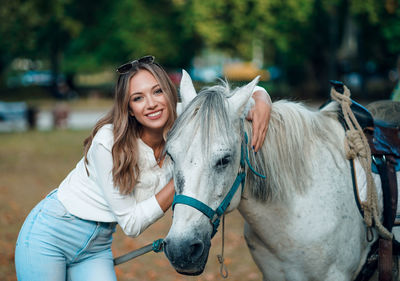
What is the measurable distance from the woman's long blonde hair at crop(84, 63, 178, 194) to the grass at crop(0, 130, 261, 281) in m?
2.33

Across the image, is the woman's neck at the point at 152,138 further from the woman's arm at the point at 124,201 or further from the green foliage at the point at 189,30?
the green foliage at the point at 189,30

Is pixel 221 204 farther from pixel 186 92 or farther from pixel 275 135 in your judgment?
pixel 186 92

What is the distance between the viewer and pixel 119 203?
2.47m

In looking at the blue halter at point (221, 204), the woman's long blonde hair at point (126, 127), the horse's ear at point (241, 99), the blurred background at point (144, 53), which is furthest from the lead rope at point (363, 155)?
the woman's long blonde hair at point (126, 127)

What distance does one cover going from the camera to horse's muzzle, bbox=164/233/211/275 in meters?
2.02

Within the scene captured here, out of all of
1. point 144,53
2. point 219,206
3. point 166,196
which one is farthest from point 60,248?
point 144,53

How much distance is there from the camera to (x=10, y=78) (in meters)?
40.0

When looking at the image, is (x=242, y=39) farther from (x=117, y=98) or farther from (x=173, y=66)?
(x=173, y=66)

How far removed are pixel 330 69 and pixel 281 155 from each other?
23.7m

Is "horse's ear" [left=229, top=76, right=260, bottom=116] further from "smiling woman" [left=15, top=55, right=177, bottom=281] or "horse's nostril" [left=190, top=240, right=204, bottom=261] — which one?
"horse's nostril" [left=190, top=240, right=204, bottom=261]

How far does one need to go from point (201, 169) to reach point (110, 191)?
0.66m

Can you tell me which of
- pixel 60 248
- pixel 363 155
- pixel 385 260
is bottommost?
pixel 385 260

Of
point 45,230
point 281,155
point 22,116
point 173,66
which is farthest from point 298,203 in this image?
point 173,66

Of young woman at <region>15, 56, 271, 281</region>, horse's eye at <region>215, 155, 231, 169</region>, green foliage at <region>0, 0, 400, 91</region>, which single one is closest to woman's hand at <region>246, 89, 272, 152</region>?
young woman at <region>15, 56, 271, 281</region>
